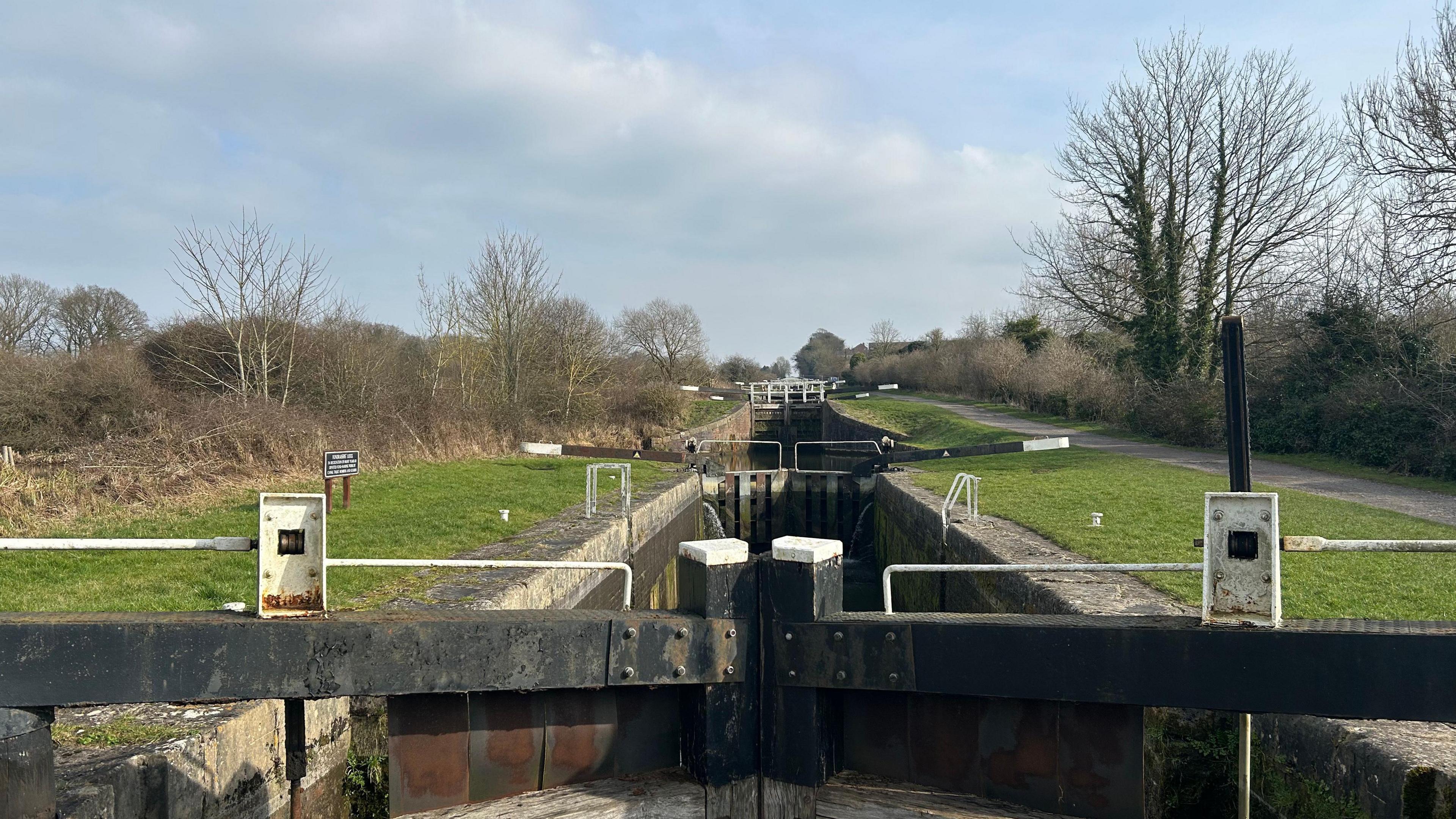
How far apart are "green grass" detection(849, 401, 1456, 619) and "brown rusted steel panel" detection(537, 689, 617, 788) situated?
3.89 m

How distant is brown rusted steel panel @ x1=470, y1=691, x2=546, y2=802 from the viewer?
108 inches

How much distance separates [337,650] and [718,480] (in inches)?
580

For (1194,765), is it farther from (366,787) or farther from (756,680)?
(366,787)

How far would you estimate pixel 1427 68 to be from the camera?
1371 centimetres

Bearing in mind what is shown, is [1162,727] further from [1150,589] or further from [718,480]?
[718,480]

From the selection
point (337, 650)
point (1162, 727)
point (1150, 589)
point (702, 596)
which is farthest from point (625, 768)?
point (1150, 589)

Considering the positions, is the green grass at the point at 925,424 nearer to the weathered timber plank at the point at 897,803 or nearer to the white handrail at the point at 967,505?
the white handrail at the point at 967,505

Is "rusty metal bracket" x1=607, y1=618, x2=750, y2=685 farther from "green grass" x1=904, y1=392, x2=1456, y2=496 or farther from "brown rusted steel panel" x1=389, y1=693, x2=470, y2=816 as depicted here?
"green grass" x1=904, y1=392, x2=1456, y2=496

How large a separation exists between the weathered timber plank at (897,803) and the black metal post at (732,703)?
0.27 meters

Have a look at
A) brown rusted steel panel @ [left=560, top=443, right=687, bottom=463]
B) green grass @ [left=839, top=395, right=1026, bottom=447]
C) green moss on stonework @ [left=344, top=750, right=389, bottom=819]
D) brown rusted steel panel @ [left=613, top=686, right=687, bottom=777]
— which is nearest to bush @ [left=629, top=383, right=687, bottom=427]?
green grass @ [left=839, top=395, right=1026, bottom=447]

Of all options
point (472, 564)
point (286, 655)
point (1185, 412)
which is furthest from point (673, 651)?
point (1185, 412)

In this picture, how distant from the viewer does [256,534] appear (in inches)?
328

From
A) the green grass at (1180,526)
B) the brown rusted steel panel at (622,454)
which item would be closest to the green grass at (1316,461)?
the green grass at (1180,526)

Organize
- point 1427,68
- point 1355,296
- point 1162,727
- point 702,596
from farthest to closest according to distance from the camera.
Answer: point 1355,296
point 1427,68
point 1162,727
point 702,596
